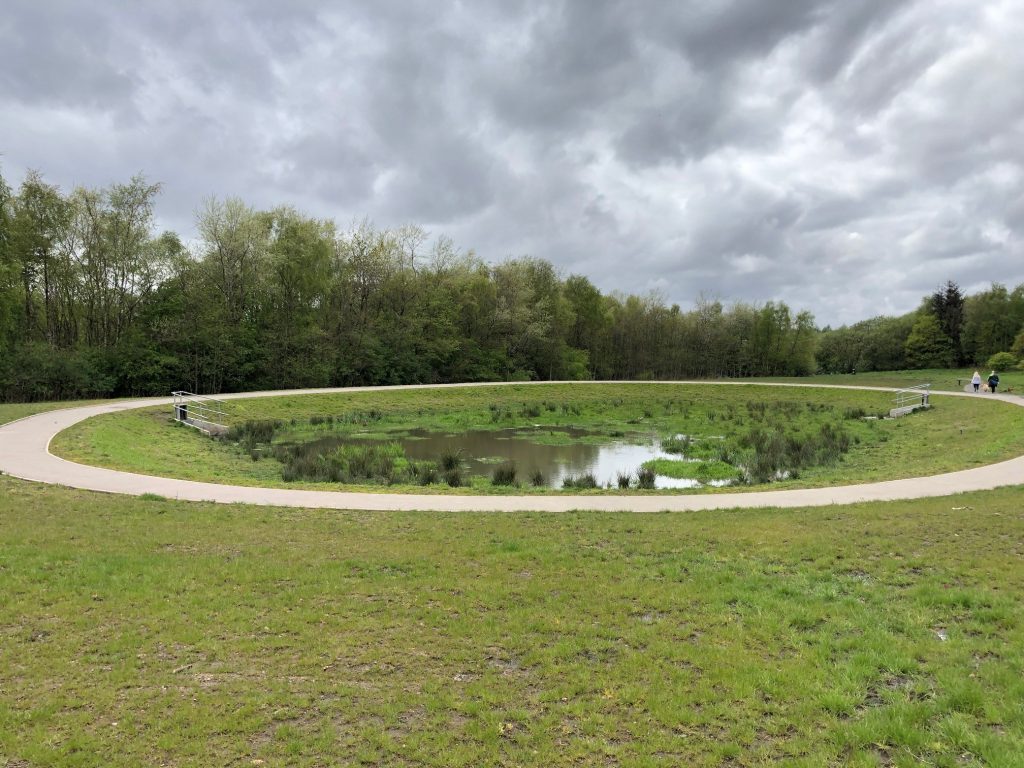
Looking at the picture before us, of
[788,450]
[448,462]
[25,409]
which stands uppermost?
[25,409]

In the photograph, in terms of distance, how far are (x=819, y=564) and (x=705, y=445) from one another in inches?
522

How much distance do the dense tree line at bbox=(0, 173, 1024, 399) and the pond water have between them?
17.9 m

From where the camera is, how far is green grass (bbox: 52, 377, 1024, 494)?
560 inches

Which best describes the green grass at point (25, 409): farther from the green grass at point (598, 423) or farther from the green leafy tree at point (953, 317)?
the green leafy tree at point (953, 317)

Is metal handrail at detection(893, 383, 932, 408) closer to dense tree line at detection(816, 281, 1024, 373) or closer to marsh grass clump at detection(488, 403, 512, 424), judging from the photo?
marsh grass clump at detection(488, 403, 512, 424)

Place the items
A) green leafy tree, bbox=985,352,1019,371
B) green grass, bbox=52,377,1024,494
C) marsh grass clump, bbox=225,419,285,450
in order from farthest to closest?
green leafy tree, bbox=985,352,1019,371 < marsh grass clump, bbox=225,419,285,450 < green grass, bbox=52,377,1024,494

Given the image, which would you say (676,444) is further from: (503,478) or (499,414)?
(499,414)

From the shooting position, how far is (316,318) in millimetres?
42594

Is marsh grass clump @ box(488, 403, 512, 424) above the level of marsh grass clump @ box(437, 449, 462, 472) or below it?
above

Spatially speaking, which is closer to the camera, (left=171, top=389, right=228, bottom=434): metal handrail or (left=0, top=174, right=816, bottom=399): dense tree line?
(left=171, top=389, right=228, bottom=434): metal handrail

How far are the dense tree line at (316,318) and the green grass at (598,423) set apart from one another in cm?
937

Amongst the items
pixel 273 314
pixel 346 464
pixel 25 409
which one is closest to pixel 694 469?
pixel 346 464

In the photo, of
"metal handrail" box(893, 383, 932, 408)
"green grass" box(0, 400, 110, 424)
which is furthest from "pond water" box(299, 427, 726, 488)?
"metal handrail" box(893, 383, 932, 408)

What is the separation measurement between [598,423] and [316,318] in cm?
2411
